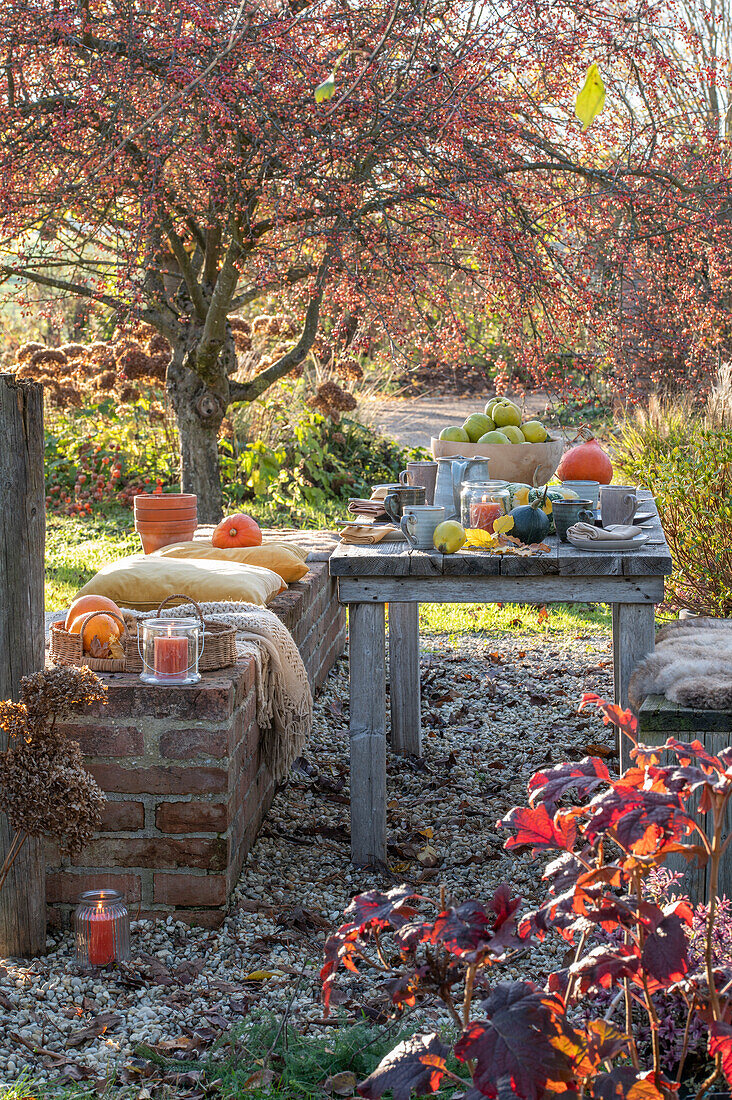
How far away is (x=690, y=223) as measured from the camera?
501 cm

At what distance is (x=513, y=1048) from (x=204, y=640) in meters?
1.77

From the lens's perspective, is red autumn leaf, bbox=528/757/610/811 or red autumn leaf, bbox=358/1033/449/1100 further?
red autumn leaf, bbox=528/757/610/811

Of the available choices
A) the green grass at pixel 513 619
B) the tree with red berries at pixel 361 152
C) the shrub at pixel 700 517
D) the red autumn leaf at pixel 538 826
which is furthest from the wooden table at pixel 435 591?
the green grass at pixel 513 619

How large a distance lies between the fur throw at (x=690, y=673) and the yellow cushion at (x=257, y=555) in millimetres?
1570

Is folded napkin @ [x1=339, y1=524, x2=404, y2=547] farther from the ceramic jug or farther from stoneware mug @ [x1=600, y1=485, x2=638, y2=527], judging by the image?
stoneware mug @ [x1=600, y1=485, x2=638, y2=527]

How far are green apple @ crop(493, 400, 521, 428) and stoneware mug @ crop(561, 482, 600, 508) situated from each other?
47cm

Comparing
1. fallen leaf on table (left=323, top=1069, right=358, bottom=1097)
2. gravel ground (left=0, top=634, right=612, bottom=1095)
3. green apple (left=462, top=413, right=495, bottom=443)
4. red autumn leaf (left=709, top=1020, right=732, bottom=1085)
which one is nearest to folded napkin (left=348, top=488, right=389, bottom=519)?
green apple (left=462, top=413, right=495, bottom=443)

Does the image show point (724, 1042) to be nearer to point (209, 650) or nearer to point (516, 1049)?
point (516, 1049)

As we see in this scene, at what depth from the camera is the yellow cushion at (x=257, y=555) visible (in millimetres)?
4117

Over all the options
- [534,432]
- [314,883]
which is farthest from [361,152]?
[314,883]

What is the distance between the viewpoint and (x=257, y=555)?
413 centimetres

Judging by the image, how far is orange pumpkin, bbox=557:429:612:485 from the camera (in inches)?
143

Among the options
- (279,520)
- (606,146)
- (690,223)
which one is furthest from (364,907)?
(279,520)

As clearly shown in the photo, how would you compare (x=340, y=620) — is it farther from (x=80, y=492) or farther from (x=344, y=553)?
(x=80, y=492)
